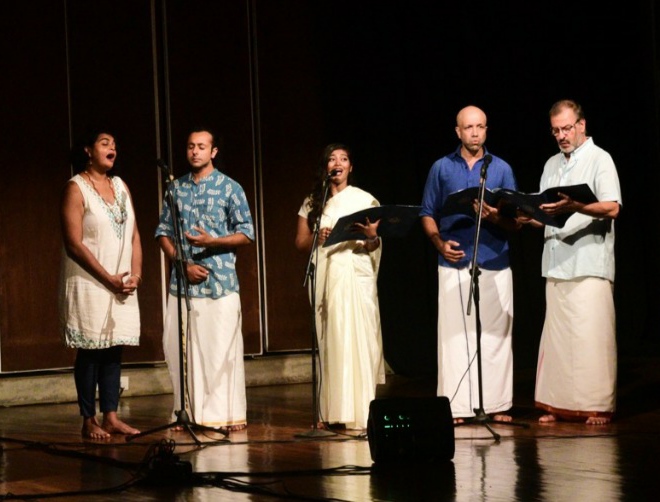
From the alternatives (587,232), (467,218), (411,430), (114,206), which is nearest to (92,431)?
(114,206)

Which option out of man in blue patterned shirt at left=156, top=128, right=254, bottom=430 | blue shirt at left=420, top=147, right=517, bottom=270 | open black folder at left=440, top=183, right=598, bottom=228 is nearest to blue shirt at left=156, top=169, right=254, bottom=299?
man in blue patterned shirt at left=156, top=128, right=254, bottom=430

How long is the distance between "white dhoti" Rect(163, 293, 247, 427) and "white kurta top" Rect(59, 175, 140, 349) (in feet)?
1.06

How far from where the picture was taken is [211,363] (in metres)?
5.95

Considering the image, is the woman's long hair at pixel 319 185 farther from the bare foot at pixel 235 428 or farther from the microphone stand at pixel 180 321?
the bare foot at pixel 235 428

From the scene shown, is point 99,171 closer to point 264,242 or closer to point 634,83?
point 264,242

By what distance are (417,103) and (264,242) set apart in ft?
5.43

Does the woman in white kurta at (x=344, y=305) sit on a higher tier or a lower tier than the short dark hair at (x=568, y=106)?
lower

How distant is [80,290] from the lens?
5.64m

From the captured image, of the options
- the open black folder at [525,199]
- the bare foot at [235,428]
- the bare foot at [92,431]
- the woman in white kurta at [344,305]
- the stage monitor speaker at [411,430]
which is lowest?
the bare foot at [235,428]

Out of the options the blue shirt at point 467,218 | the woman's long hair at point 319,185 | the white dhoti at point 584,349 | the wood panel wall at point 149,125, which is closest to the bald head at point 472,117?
the blue shirt at point 467,218

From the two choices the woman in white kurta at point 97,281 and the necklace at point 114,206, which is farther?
the necklace at point 114,206

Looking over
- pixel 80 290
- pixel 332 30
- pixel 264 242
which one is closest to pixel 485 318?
pixel 80 290

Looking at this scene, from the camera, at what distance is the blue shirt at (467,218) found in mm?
5898

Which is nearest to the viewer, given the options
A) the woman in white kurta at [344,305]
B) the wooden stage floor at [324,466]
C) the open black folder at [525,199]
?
the wooden stage floor at [324,466]
